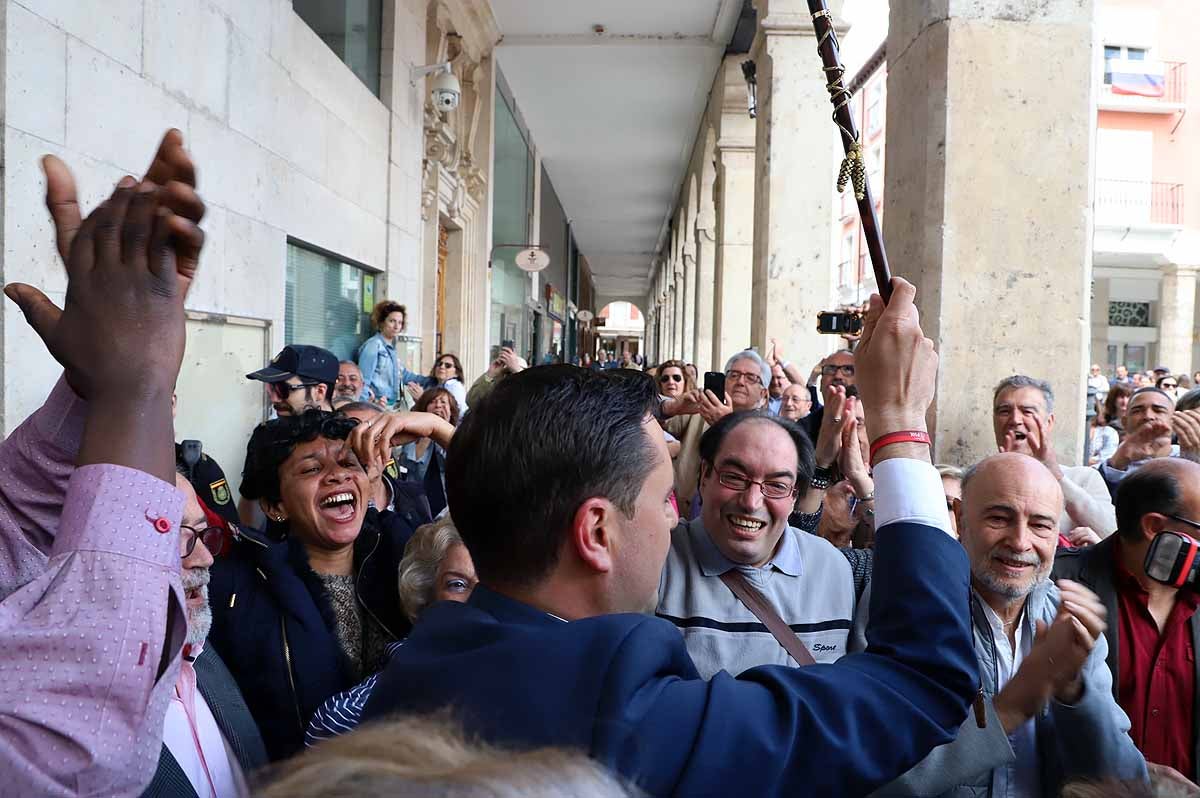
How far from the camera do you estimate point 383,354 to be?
27.1 feet

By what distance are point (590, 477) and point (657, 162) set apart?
22.1m

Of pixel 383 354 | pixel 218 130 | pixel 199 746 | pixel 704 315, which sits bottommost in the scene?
pixel 199 746

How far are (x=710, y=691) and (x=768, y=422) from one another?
158cm

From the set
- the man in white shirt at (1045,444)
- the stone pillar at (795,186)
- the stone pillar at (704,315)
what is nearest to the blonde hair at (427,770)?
the man in white shirt at (1045,444)

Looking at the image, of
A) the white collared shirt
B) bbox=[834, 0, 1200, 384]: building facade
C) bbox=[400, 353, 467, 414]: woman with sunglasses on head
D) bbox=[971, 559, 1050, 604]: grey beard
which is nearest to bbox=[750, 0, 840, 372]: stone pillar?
bbox=[400, 353, 467, 414]: woman with sunglasses on head

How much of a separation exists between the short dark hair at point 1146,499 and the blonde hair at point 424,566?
5.91 feet

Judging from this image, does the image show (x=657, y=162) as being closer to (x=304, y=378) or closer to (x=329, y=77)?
(x=329, y=77)

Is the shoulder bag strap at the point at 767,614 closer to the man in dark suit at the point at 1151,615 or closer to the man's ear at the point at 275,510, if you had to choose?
the man in dark suit at the point at 1151,615

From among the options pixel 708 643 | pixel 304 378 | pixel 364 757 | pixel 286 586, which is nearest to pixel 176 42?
pixel 304 378

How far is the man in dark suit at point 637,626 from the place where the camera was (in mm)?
1010

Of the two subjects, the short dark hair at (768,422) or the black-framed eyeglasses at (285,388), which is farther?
the black-framed eyeglasses at (285,388)

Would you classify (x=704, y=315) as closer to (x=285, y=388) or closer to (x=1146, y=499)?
(x=285, y=388)

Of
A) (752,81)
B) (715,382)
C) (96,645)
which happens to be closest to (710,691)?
(96,645)

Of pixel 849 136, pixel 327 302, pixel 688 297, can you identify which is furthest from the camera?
pixel 688 297
